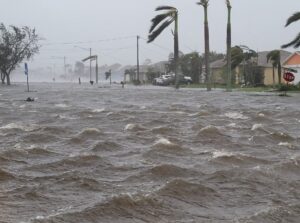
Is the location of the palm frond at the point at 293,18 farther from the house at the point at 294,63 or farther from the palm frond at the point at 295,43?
the house at the point at 294,63

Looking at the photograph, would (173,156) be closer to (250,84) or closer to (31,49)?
(250,84)

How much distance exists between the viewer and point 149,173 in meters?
7.88

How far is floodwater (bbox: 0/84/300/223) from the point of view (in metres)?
6.00

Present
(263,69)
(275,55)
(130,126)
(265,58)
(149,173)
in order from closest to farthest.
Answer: (149,173) → (130,126) → (275,55) → (263,69) → (265,58)

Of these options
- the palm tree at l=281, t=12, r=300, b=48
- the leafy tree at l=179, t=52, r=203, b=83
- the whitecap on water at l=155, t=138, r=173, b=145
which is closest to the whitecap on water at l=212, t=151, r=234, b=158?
the whitecap on water at l=155, t=138, r=173, b=145

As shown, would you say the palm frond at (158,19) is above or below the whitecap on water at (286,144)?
above

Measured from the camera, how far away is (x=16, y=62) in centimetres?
7188

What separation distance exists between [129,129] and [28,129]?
2297mm

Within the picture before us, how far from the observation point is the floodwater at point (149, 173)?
19.7 feet

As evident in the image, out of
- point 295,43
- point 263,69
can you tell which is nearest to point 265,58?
point 263,69

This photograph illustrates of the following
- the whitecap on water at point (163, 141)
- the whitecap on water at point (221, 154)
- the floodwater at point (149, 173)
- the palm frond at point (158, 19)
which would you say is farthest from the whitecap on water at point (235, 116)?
the palm frond at point (158, 19)

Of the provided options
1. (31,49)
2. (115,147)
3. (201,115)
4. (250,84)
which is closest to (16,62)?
(31,49)

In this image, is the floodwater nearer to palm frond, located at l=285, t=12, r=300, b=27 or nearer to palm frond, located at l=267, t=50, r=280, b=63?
palm frond, located at l=285, t=12, r=300, b=27

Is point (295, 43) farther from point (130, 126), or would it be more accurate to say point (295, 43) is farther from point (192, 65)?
point (192, 65)
